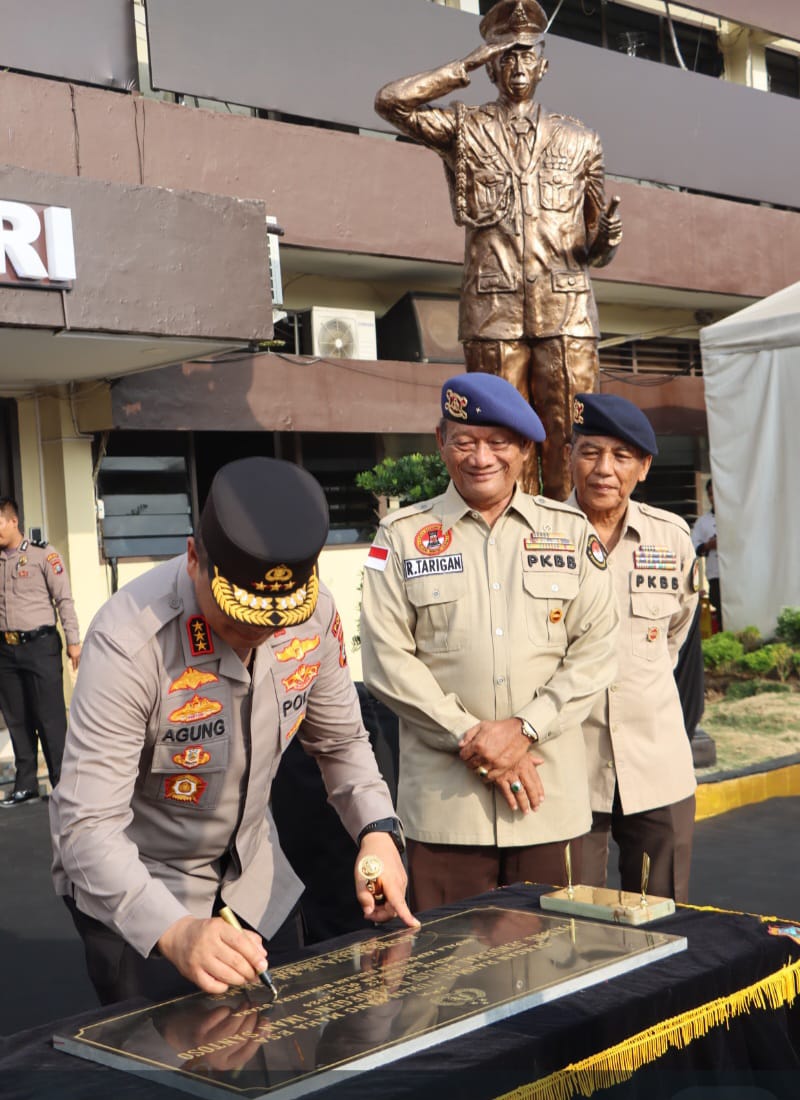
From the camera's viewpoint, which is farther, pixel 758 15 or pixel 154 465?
pixel 758 15

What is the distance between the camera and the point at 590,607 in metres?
3.19

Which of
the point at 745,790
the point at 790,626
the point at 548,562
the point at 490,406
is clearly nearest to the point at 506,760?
the point at 548,562

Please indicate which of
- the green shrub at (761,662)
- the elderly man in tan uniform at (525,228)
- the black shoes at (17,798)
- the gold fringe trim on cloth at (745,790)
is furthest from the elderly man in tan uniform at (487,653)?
the green shrub at (761,662)

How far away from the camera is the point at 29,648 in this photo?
24.3 ft

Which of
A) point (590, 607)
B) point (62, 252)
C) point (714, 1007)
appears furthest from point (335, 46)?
point (714, 1007)

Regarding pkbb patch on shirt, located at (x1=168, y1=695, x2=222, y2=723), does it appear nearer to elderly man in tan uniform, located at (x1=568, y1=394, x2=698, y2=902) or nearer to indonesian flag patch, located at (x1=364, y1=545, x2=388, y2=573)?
indonesian flag patch, located at (x1=364, y1=545, x2=388, y2=573)

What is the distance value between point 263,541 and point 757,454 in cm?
929

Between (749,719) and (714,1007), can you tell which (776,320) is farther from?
(714,1007)

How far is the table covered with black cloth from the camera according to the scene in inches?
65.8

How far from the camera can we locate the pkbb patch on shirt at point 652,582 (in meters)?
3.50

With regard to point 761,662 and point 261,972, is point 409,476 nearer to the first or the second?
point 761,662

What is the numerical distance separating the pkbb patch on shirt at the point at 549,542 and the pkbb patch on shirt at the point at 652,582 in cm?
38

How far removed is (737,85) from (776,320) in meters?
4.98

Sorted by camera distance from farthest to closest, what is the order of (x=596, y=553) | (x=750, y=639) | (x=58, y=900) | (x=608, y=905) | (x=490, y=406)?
1. (x=750, y=639)
2. (x=58, y=900)
3. (x=596, y=553)
4. (x=490, y=406)
5. (x=608, y=905)
